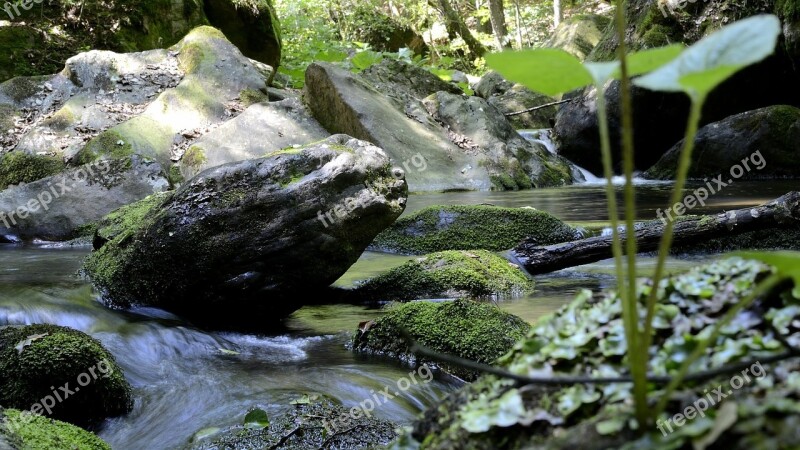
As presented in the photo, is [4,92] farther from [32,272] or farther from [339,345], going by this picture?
[339,345]

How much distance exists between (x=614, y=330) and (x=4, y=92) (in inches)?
493

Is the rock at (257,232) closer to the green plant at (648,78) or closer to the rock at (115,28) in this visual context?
the green plant at (648,78)

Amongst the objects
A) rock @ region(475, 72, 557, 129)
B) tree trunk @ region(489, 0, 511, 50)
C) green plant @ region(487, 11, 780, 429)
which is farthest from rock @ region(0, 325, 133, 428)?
tree trunk @ region(489, 0, 511, 50)

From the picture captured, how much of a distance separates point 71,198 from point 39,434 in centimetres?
733

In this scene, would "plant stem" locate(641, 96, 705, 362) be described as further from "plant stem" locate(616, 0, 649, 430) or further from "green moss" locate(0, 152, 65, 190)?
"green moss" locate(0, 152, 65, 190)

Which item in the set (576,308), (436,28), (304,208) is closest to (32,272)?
(304,208)

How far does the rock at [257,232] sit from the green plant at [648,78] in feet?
11.5

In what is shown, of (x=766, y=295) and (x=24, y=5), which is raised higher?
(x=24, y=5)

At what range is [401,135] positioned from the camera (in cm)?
1353

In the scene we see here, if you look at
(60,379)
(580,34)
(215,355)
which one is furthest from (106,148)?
(580,34)

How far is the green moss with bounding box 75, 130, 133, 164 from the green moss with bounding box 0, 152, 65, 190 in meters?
0.44

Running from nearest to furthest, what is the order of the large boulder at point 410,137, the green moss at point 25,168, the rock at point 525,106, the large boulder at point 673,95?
1. the green moss at point 25,168
2. the large boulder at point 673,95
3. the large boulder at point 410,137
4. the rock at point 525,106

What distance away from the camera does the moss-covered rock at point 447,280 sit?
212 inches

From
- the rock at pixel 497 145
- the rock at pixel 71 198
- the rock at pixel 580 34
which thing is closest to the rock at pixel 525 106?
the rock at pixel 580 34
